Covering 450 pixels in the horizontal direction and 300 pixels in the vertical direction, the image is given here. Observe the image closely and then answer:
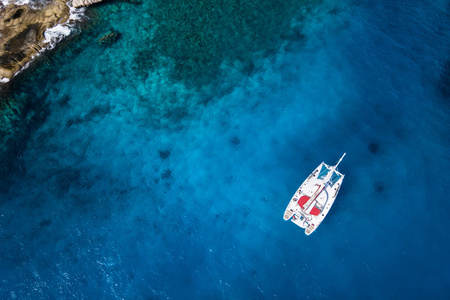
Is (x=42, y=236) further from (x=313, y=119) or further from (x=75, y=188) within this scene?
(x=313, y=119)

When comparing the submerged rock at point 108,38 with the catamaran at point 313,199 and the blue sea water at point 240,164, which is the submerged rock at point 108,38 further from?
the catamaran at point 313,199

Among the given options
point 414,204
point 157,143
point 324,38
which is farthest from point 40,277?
point 324,38

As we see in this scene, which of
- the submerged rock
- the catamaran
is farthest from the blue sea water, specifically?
the catamaran

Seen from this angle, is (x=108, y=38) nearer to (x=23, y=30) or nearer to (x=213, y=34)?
(x=23, y=30)

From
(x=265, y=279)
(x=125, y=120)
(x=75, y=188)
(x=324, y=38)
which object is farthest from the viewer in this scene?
(x=324, y=38)

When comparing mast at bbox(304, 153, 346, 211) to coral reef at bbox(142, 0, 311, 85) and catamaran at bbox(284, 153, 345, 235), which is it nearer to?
catamaran at bbox(284, 153, 345, 235)

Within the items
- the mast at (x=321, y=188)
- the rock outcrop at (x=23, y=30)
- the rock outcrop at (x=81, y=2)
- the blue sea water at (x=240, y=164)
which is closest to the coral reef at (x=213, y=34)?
the blue sea water at (x=240, y=164)
